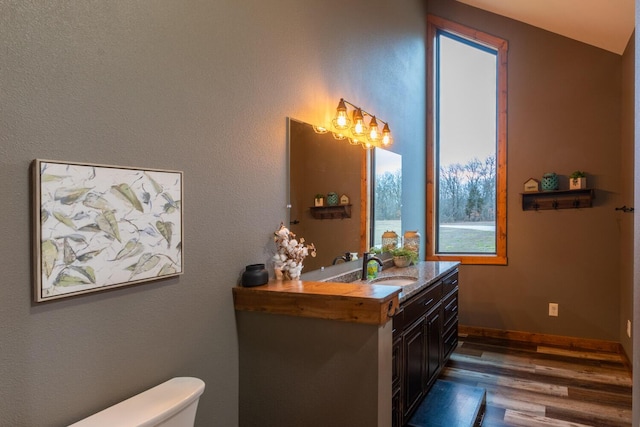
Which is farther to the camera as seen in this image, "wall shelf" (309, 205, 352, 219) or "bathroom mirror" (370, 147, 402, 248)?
"bathroom mirror" (370, 147, 402, 248)

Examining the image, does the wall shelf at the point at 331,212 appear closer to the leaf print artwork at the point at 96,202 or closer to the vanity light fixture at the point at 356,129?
the vanity light fixture at the point at 356,129

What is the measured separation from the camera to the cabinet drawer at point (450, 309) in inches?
127

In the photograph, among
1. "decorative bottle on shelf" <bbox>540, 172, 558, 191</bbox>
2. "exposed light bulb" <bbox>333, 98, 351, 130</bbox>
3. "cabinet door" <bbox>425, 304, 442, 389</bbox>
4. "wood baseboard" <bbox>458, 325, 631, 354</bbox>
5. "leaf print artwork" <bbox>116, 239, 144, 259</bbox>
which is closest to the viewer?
"leaf print artwork" <bbox>116, 239, 144, 259</bbox>

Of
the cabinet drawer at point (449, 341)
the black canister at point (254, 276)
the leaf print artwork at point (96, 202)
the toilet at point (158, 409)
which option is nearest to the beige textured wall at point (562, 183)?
the cabinet drawer at point (449, 341)

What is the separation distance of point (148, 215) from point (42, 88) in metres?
0.52

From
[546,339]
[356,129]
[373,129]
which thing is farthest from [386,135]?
[546,339]

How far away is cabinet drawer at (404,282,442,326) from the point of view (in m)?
2.28

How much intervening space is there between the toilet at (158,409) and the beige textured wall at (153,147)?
0.07m

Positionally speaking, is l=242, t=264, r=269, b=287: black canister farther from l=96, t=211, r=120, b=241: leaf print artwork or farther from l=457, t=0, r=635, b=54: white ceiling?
l=457, t=0, r=635, b=54: white ceiling

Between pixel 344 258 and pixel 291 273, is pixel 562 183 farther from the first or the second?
pixel 291 273

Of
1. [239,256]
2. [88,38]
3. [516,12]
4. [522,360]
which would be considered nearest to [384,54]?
[516,12]

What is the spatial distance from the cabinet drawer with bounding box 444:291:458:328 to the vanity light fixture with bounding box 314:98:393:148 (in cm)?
142

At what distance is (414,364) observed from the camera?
2.39m

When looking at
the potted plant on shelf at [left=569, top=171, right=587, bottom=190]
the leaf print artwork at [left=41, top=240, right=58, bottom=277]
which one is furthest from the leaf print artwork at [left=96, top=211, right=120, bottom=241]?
the potted plant on shelf at [left=569, top=171, right=587, bottom=190]
